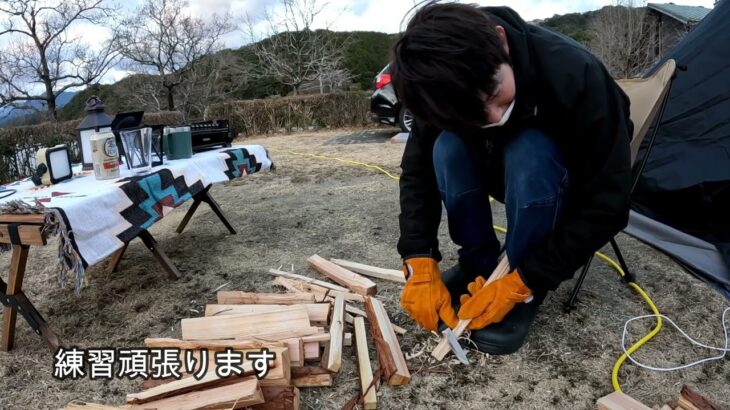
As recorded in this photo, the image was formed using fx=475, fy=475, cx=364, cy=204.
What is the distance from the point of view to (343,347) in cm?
175

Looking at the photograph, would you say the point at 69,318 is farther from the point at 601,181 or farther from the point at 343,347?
the point at 601,181

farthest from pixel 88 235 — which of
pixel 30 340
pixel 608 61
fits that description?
pixel 608 61

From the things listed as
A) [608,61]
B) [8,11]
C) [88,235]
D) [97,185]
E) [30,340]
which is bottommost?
[30,340]

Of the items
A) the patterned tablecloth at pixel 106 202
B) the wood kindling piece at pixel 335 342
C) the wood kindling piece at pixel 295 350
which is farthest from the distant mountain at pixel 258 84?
the wood kindling piece at pixel 295 350

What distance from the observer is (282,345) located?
4.87 feet

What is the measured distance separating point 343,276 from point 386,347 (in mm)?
662

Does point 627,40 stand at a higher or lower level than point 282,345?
higher

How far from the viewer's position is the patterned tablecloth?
1687mm

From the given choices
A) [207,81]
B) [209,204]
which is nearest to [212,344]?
[209,204]

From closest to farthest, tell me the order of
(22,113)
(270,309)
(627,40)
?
(270,309)
(627,40)
(22,113)

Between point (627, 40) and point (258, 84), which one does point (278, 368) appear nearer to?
point (627, 40)

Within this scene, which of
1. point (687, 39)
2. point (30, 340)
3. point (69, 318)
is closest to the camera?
point (30, 340)

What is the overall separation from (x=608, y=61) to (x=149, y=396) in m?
15.3

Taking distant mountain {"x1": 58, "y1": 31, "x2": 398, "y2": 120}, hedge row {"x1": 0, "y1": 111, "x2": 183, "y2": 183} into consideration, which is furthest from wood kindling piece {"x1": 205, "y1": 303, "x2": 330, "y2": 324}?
distant mountain {"x1": 58, "y1": 31, "x2": 398, "y2": 120}
